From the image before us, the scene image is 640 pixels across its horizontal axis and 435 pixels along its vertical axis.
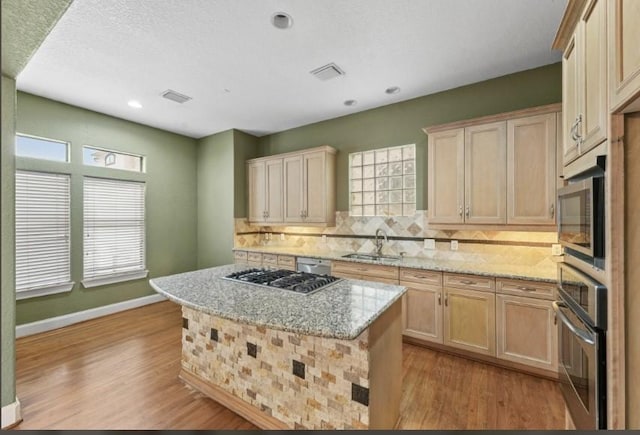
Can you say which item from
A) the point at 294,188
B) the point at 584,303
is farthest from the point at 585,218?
the point at 294,188

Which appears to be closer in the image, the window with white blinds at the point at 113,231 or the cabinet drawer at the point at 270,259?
the window with white blinds at the point at 113,231

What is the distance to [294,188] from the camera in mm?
4496

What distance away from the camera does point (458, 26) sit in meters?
2.43

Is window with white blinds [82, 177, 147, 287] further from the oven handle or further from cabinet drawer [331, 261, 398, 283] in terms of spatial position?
the oven handle

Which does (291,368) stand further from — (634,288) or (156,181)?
(156,181)

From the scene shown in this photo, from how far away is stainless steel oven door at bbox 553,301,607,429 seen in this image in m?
1.44

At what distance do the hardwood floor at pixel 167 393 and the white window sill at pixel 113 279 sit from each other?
0.82 m

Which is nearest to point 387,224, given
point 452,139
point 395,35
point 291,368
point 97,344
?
point 452,139

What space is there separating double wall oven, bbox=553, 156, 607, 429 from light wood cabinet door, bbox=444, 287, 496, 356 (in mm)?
826

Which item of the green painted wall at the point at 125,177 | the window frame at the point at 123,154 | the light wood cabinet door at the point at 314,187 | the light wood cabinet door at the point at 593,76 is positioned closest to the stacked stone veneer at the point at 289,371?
the light wood cabinet door at the point at 593,76

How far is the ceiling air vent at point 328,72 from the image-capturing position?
9.89 ft

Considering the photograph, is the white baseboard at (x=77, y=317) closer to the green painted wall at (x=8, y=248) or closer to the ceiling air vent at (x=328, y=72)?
the green painted wall at (x=8, y=248)

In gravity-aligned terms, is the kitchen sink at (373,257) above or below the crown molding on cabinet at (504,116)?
below

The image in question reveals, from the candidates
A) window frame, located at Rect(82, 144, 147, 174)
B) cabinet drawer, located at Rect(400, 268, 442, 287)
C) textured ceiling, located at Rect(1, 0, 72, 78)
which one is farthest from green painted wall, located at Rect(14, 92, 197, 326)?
cabinet drawer, located at Rect(400, 268, 442, 287)
